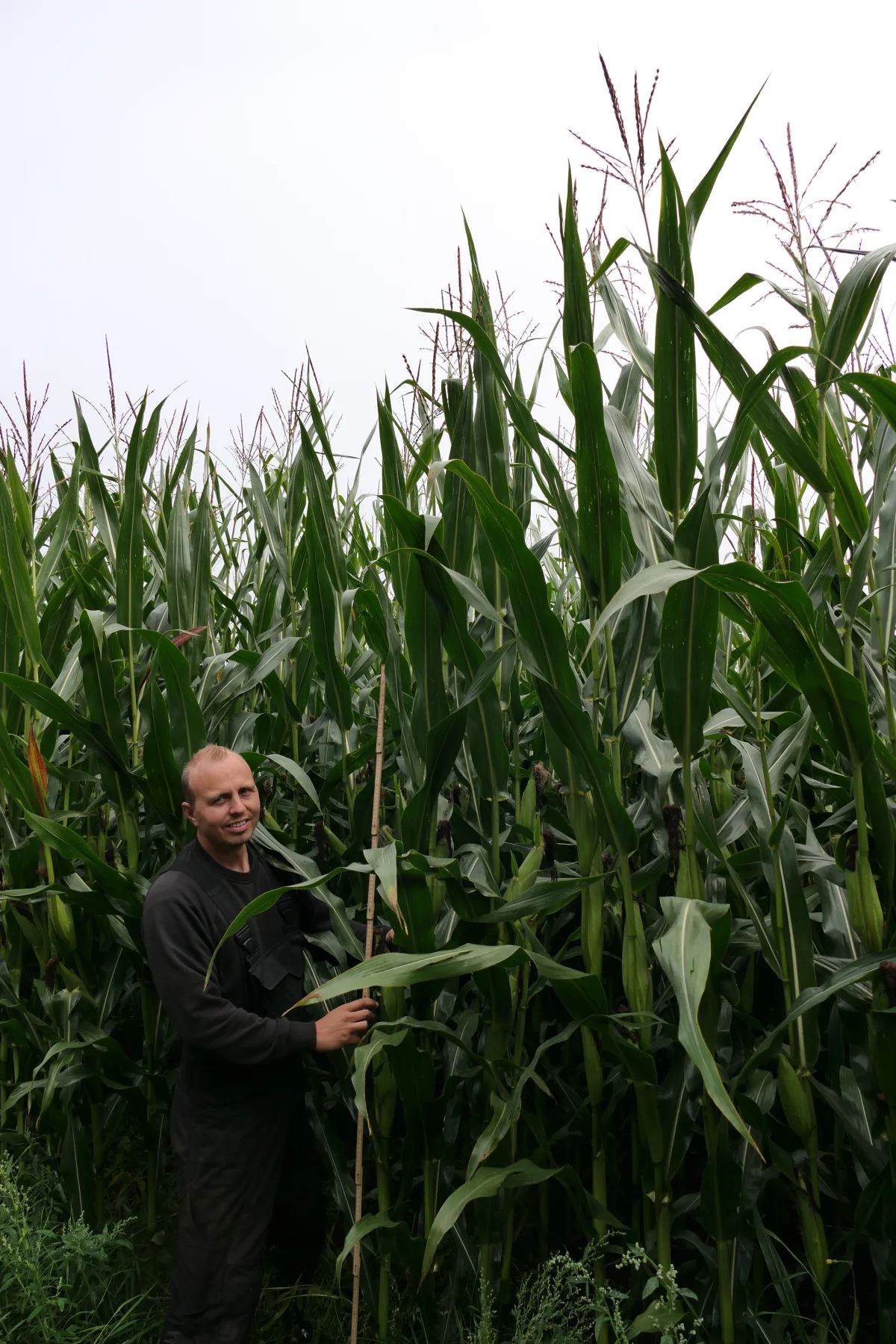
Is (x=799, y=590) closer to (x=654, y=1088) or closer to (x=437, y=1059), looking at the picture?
(x=654, y=1088)

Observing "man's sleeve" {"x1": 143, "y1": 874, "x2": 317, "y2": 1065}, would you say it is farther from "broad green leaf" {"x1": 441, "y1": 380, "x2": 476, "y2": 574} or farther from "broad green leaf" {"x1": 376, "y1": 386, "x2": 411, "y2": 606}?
"broad green leaf" {"x1": 441, "y1": 380, "x2": 476, "y2": 574}

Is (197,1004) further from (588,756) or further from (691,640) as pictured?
(691,640)

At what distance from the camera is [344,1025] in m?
2.23

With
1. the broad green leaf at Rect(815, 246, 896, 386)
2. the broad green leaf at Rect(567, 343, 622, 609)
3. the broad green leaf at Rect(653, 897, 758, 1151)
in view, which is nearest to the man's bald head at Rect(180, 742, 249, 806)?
the broad green leaf at Rect(567, 343, 622, 609)

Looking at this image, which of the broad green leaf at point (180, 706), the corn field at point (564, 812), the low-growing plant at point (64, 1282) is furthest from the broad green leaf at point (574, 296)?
the low-growing plant at point (64, 1282)

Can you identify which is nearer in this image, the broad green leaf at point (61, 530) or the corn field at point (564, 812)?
the corn field at point (564, 812)

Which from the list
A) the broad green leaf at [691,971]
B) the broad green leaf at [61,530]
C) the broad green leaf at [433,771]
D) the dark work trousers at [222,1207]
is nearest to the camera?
the broad green leaf at [691,971]

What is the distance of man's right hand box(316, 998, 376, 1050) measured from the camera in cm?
223

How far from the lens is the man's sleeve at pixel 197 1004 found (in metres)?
2.27

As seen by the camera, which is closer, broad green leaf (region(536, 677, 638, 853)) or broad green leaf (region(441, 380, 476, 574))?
broad green leaf (region(536, 677, 638, 853))

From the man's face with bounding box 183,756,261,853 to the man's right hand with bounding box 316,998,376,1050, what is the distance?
478 millimetres

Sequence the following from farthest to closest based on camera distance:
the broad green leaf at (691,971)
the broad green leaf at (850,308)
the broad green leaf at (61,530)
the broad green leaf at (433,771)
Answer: the broad green leaf at (61,530) → the broad green leaf at (433,771) → the broad green leaf at (850,308) → the broad green leaf at (691,971)

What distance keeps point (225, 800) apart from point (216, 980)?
1.44 ft

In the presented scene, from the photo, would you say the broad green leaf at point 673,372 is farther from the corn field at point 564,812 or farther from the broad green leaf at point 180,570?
the broad green leaf at point 180,570
